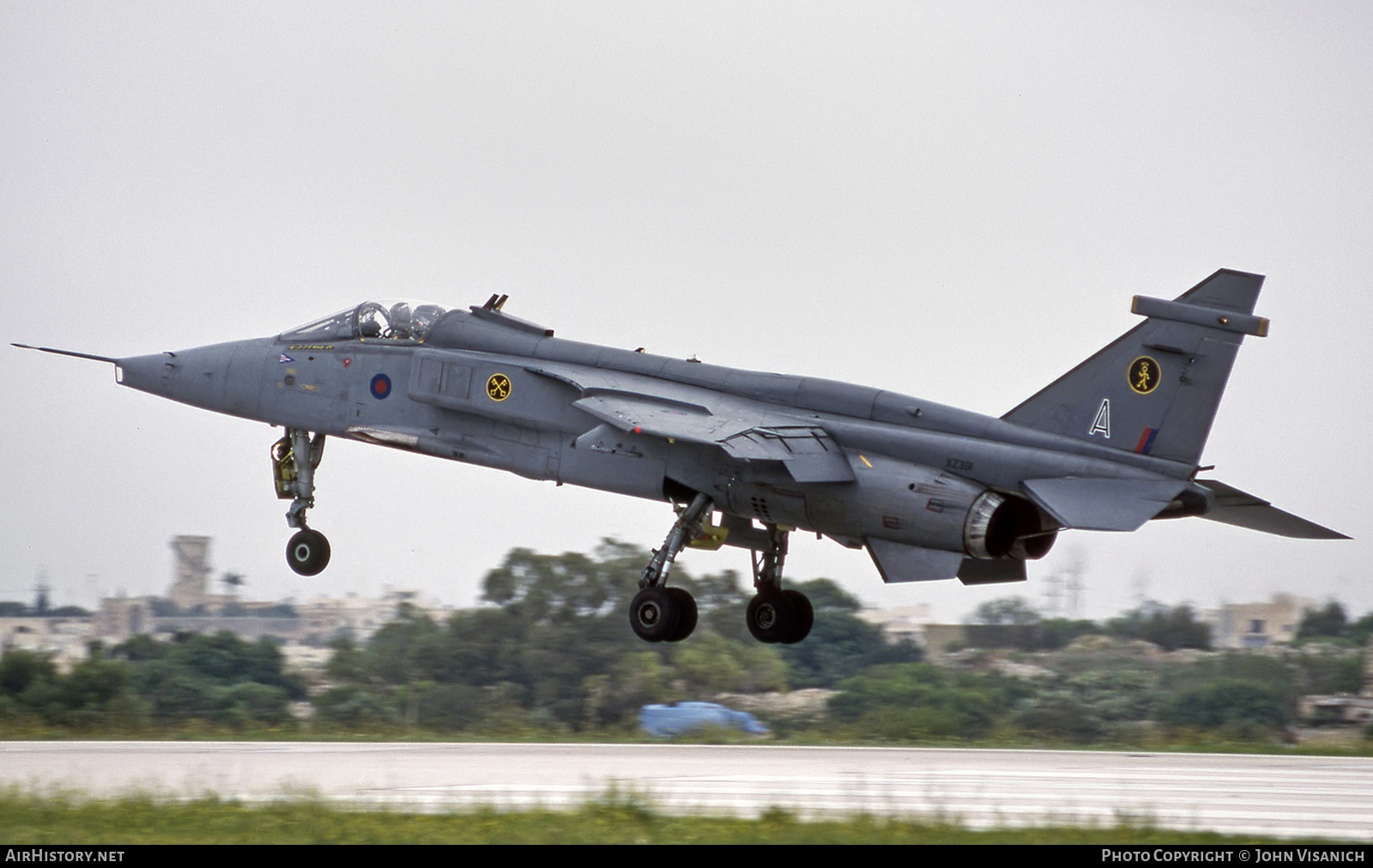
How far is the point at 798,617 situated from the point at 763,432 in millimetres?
3285

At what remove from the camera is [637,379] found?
1839cm

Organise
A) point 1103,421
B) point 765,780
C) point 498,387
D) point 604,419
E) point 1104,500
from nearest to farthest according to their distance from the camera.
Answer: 1. point 1104,500
2. point 1103,421
3. point 765,780
4. point 604,419
5. point 498,387

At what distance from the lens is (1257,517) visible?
16672 mm

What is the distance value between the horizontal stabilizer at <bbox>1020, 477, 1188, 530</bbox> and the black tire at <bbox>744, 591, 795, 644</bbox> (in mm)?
4258

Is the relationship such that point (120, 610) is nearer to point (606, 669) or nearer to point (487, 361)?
point (606, 669)

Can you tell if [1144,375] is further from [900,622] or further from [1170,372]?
[900,622]

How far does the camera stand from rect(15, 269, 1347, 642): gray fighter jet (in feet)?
51.0

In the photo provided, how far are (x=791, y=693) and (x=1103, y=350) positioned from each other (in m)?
18.7

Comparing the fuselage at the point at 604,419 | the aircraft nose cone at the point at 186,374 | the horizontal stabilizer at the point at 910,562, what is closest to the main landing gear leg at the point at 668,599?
the fuselage at the point at 604,419

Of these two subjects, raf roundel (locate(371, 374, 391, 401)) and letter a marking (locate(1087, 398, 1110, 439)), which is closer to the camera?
letter a marking (locate(1087, 398, 1110, 439))

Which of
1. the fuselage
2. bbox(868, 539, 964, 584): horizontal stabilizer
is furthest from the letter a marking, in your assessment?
bbox(868, 539, 964, 584): horizontal stabilizer

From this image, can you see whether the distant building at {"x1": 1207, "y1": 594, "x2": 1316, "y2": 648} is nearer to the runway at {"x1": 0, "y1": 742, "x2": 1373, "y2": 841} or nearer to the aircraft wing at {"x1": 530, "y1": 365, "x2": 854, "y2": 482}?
the runway at {"x1": 0, "y1": 742, "x2": 1373, "y2": 841}

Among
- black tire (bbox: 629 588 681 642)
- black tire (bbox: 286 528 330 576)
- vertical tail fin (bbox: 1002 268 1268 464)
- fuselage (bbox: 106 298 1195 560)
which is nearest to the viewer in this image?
vertical tail fin (bbox: 1002 268 1268 464)

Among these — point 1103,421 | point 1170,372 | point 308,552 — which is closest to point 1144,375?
point 1170,372
